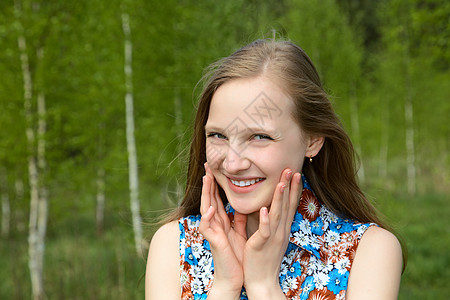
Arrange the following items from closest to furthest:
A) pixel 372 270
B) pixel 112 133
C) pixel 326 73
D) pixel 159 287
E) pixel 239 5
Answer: pixel 372 270 < pixel 159 287 < pixel 239 5 < pixel 112 133 < pixel 326 73

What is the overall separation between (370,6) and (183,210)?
28.4 m

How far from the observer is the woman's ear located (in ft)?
6.78

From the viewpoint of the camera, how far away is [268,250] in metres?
1.77

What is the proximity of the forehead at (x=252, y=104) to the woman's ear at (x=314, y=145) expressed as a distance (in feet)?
0.68

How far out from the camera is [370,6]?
2800 cm

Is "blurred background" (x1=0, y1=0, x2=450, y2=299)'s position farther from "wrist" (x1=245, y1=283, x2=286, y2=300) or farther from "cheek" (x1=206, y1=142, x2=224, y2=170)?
"wrist" (x1=245, y1=283, x2=286, y2=300)

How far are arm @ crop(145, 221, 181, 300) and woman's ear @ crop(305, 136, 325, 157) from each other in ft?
2.12

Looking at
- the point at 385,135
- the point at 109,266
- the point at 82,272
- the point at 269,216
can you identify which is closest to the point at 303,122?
the point at 269,216

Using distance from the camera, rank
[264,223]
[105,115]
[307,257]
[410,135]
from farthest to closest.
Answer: [410,135]
[105,115]
[307,257]
[264,223]

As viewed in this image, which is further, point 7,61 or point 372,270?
point 7,61

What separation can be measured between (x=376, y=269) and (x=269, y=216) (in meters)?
0.43

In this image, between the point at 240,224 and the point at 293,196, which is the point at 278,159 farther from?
the point at 240,224

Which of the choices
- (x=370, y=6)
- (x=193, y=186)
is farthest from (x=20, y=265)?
(x=370, y=6)

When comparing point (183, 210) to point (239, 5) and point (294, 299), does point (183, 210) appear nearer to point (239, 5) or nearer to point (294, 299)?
point (294, 299)
